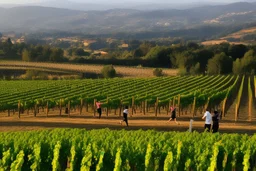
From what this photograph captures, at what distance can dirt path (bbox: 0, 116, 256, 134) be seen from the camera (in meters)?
23.2

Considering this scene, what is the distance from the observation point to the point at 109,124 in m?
24.8

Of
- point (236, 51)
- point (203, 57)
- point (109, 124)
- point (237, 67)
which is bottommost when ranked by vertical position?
point (109, 124)

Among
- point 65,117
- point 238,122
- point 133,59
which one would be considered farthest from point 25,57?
point 238,122

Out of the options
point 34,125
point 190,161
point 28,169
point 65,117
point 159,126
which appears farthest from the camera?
point 65,117

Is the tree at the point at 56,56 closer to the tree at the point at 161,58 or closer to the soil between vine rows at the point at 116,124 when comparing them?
the tree at the point at 161,58

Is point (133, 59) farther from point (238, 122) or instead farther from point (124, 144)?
point (124, 144)

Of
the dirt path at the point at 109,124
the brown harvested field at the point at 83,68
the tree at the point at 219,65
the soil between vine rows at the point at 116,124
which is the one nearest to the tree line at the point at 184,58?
the tree at the point at 219,65

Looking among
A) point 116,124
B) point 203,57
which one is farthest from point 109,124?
point 203,57

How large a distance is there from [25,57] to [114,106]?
7928 centimetres

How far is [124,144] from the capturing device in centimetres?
1366

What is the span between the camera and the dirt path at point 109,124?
2323 centimetres

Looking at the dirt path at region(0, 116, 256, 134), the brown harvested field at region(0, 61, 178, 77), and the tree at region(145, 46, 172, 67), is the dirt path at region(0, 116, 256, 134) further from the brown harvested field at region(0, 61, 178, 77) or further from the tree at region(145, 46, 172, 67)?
the tree at region(145, 46, 172, 67)

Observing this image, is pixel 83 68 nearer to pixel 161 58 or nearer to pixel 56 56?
pixel 56 56

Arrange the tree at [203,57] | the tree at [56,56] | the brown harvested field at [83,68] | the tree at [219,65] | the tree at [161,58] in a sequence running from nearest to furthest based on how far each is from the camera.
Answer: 1. the tree at [219,65]
2. the brown harvested field at [83,68]
3. the tree at [203,57]
4. the tree at [161,58]
5. the tree at [56,56]
